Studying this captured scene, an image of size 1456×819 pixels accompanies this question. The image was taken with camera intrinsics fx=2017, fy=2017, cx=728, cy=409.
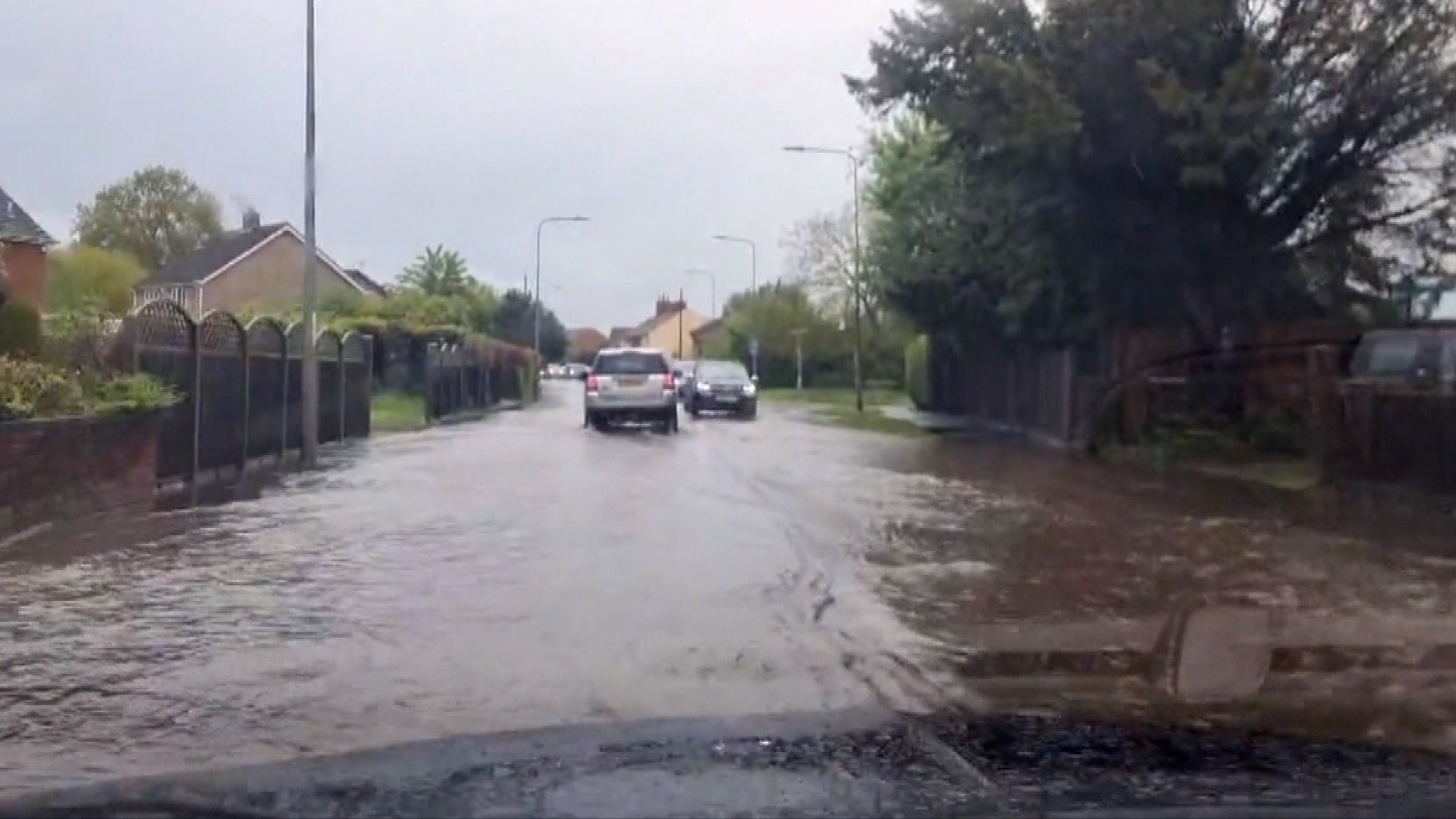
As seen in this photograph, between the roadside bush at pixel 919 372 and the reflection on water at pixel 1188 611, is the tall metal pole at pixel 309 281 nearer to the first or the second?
the reflection on water at pixel 1188 611

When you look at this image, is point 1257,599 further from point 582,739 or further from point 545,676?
point 582,739

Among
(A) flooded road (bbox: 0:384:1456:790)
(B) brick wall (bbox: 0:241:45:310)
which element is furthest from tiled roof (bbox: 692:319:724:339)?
(A) flooded road (bbox: 0:384:1456:790)

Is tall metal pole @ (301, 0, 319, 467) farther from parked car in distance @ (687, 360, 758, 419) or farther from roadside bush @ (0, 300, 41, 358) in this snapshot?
parked car in distance @ (687, 360, 758, 419)

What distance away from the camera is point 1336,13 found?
2698 cm

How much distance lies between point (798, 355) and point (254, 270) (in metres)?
31.8

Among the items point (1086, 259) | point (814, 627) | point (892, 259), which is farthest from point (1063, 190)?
point (814, 627)

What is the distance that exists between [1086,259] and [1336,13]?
220 inches

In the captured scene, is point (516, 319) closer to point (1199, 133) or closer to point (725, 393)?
point (725, 393)

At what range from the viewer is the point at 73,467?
19.1m

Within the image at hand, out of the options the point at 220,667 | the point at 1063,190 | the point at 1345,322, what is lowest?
the point at 220,667

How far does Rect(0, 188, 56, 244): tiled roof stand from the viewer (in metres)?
35.1

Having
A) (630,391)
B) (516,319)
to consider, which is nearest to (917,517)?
(630,391)

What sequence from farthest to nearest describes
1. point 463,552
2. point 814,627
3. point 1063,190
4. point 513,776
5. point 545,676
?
point 1063,190 → point 463,552 → point 814,627 → point 545,676 → point 513,776

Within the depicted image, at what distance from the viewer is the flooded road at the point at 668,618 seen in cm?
935
